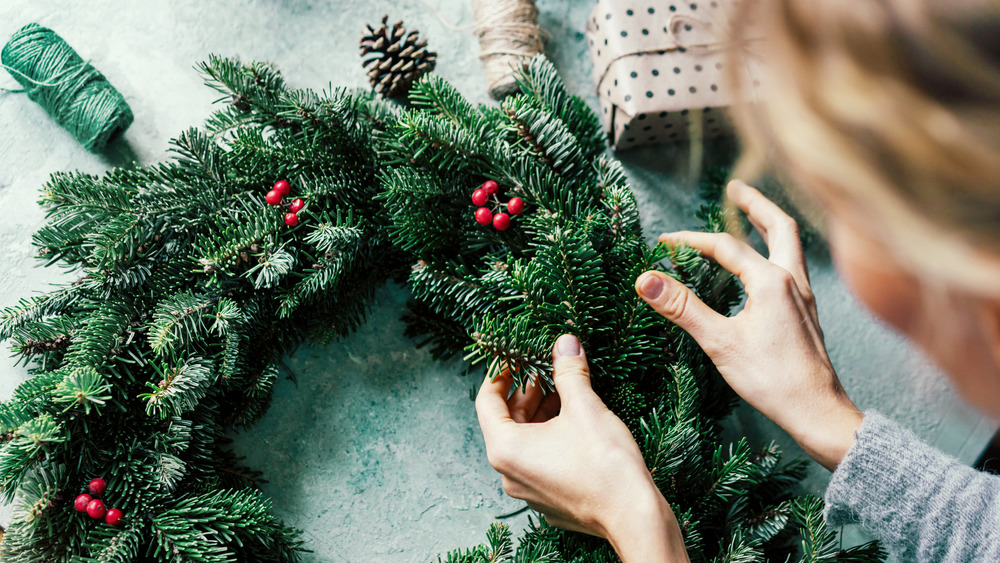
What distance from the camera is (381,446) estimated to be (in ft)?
3.71

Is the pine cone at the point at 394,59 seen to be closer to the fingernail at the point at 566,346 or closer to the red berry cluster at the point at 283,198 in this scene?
the red berry cluster at the point at 283,198

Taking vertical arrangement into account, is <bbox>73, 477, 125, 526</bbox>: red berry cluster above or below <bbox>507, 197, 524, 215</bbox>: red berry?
below

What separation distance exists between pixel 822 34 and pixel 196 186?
0.87 m

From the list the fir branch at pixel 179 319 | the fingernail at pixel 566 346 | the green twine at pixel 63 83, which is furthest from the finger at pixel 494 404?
the green twine at pixel 63 83

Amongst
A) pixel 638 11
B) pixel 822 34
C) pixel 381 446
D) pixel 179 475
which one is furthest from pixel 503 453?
pixel 638 11

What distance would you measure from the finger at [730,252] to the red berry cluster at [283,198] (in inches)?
22.1

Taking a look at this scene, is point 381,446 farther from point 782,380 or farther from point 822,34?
point 822,34

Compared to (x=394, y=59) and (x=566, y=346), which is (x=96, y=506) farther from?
(x=394, y=59)

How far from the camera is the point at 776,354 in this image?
0.88 metres

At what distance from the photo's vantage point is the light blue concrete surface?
112 cm

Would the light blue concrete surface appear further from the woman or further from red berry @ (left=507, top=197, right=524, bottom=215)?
red berry @ (left=507, top=197, right=524, bottom=215)

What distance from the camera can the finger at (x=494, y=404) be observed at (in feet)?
2.83

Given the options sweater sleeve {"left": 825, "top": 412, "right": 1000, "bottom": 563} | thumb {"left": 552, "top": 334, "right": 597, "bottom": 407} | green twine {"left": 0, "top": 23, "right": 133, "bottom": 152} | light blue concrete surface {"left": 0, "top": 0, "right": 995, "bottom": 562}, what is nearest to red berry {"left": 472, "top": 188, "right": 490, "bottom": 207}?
thumb {"left": 552, "top": 334, "right": 597, "bottom": 407}

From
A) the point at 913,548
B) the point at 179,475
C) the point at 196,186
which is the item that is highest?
the point at 196,186
